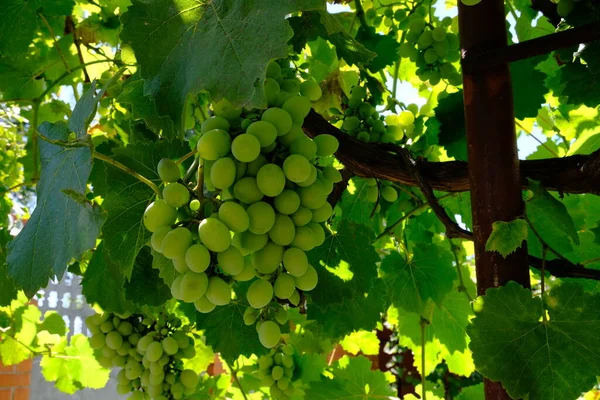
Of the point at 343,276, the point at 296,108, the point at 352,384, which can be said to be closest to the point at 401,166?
the point at 343,276

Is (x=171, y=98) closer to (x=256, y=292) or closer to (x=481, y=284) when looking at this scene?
(x=256, y=292)

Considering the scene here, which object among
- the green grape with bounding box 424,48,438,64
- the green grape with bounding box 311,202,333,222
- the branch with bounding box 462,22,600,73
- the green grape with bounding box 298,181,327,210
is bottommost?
the green grape with bounding box 311,202,333,222

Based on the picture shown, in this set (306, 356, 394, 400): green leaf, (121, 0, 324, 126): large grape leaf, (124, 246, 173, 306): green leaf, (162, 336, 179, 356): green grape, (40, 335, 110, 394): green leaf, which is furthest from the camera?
(40, 335, 110, 394): green leaf

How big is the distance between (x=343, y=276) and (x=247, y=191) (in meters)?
0.37

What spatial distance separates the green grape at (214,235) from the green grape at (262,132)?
9 cm

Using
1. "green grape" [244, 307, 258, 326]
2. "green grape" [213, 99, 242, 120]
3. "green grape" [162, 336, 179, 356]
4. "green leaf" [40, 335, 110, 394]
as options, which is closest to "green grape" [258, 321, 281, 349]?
"green grape" [244, 307, 258, 326]

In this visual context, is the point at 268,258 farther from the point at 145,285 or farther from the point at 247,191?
the point at 145,285

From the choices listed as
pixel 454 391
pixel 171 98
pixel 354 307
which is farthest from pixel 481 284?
pixel 454 391

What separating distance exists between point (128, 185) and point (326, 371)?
1.09m

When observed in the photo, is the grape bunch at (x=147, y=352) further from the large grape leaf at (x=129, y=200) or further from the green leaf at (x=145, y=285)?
the large grape leaf at (x=129, y=200)

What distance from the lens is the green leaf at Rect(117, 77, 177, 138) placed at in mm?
635

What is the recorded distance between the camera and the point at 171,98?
57cm

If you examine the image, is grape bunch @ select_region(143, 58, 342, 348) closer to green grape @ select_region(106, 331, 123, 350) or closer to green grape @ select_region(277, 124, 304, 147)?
green grape @ select_region(277, 124, 304, 147)

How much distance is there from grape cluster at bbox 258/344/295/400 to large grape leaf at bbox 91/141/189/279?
0.88 metres
